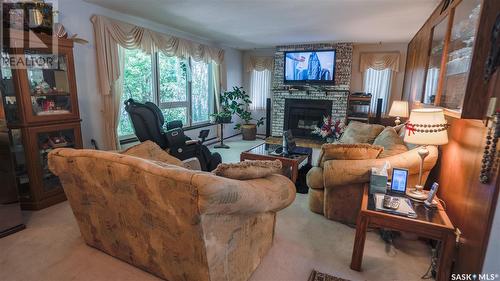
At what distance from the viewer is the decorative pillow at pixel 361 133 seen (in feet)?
12.2

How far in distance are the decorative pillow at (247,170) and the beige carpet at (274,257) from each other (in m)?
0.77

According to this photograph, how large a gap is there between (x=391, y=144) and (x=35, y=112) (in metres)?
3.73

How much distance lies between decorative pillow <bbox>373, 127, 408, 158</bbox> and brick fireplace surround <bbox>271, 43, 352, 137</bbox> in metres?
2.72

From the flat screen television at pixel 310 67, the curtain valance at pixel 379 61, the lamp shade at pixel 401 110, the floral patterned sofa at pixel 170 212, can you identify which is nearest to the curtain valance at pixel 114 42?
the floral patterned sofa at pixel 170 212

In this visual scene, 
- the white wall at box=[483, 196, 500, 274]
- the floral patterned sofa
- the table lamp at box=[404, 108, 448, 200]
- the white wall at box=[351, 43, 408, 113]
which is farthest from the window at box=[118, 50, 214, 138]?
the white wall at box=[483, 196, 500, 274]

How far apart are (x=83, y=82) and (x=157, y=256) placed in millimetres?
2715

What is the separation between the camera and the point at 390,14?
3.30m

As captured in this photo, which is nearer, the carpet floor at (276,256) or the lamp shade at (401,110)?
the carpet floor at (276,256)

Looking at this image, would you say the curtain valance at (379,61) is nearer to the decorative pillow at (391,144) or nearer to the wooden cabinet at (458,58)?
the wooden cabinet at (458,58)

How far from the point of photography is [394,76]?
5.52 metres

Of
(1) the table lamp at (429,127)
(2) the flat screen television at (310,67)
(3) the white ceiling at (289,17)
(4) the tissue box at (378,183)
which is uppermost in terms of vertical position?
(3) the white ceiling at (289,17)

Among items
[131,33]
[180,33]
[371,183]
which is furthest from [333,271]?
[180,33]

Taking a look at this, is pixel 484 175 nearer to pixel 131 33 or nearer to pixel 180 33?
pixel 131 33

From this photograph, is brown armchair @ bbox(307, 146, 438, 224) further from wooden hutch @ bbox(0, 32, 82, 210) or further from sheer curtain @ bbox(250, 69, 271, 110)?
sheer curtain @ bbox(250, 69, 271, 110)
